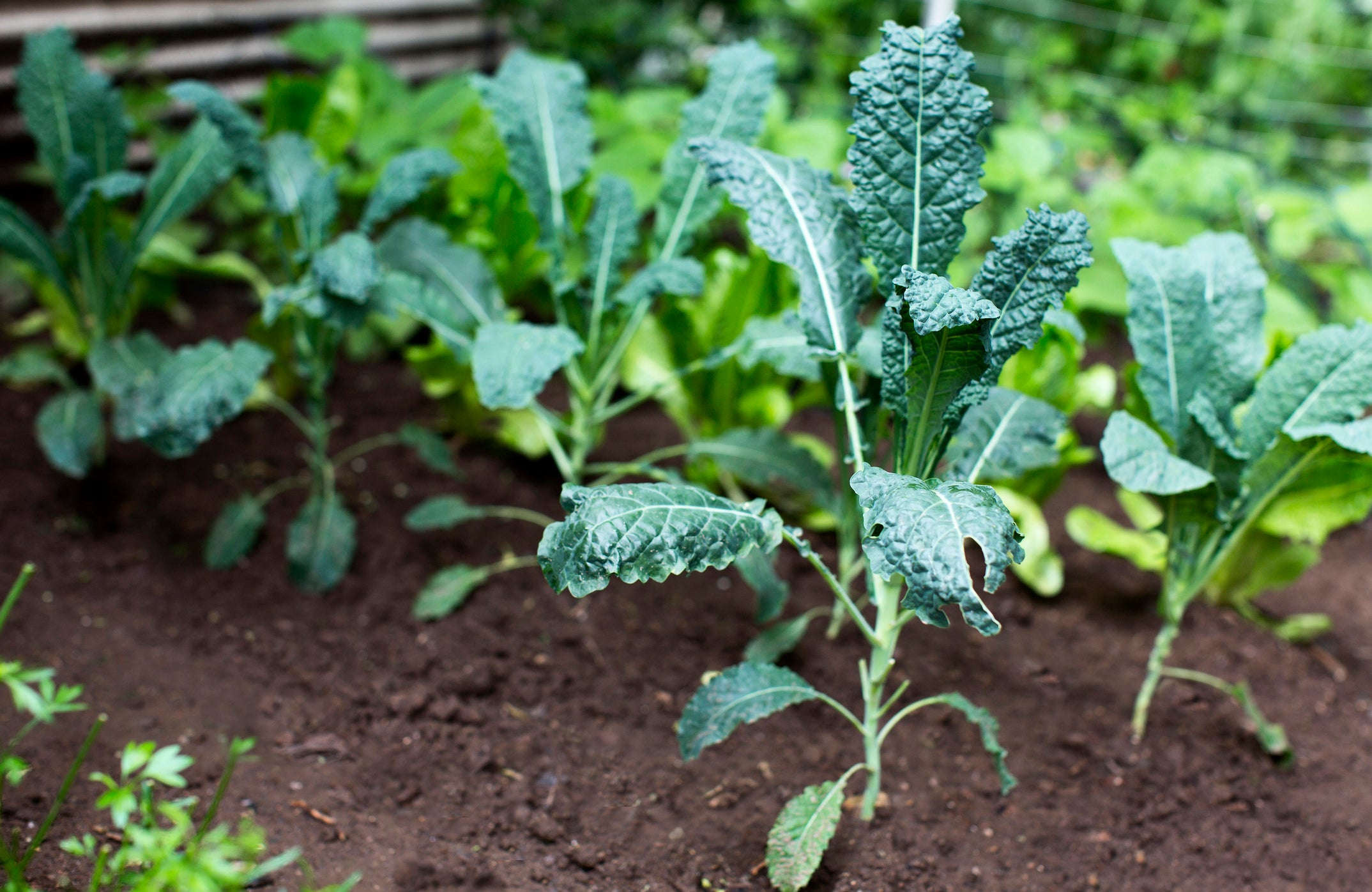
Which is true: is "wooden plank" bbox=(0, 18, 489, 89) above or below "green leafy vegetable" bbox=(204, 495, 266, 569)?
above

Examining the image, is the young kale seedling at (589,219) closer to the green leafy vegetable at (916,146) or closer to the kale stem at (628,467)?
the kale stem at (628,467)

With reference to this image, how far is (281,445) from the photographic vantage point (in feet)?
8.50

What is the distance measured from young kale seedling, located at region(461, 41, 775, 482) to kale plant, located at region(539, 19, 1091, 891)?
403 millimetres

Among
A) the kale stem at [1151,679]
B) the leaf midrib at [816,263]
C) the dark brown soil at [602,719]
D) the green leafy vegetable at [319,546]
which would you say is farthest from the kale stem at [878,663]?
the green leafy vegetable at [319,546]

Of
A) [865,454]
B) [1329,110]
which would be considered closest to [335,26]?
[865,454]

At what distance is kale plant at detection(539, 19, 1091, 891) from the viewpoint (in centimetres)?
130

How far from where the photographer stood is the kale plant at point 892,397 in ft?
4.26

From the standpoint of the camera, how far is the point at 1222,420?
71.9 inches

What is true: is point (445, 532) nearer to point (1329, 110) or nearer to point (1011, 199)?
point (1011, 199)

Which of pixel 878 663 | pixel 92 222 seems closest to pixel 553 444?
pixel 878 663

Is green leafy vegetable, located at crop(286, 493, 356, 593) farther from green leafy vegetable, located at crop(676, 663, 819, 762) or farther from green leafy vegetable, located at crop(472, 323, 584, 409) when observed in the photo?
green leafy vegetable, located at crop(676, 663, 819, 762)

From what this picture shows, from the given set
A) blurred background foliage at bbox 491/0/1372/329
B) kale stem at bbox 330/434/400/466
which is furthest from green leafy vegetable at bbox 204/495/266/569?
blurred background foliage at bbox 491/0/1372/329

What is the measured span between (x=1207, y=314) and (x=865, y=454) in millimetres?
678

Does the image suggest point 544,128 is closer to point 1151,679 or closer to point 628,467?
point 628,467
